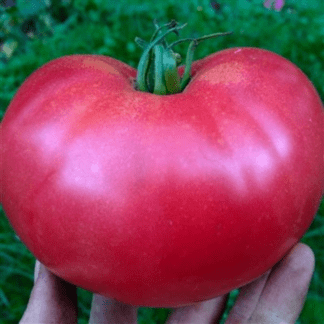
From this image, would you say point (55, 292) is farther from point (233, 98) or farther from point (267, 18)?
point (267, 18)

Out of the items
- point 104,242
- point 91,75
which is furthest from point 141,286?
point 91,75

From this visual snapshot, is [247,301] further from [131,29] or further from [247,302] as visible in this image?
[131,29]

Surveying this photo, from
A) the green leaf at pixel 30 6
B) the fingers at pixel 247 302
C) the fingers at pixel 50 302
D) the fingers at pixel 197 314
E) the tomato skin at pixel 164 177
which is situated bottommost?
the fingers at pixel 197 314

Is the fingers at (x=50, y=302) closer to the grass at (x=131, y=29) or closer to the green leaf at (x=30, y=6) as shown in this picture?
the grass at (x=131, y=29)

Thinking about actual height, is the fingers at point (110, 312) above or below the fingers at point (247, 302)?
below

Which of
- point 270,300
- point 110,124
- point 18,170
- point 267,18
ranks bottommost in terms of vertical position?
point 270,300

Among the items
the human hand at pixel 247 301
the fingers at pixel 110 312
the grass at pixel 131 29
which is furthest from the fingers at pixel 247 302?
the grass at pixel 131 29

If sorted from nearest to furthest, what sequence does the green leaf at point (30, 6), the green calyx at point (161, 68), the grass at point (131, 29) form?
the green calyx at point (161, 68)
the grass at point (131, 29)
the green leaf at point (30, 6)

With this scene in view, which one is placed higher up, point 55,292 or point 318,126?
point 318,126
